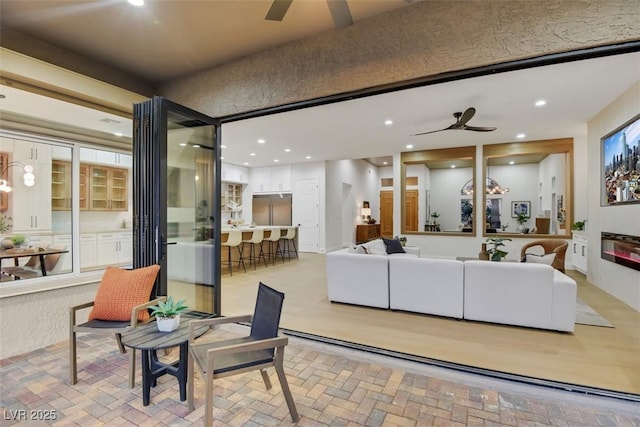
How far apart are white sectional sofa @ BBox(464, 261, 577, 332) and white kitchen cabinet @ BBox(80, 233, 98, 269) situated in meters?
5.18

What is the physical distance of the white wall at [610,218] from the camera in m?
3.82

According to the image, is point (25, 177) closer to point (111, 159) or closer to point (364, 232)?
point (111, 159)

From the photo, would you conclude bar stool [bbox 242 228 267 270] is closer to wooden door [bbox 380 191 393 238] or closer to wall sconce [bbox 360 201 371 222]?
wall sconce [bbox 360 201 371 222]

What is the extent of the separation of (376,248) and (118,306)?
3.46 metres

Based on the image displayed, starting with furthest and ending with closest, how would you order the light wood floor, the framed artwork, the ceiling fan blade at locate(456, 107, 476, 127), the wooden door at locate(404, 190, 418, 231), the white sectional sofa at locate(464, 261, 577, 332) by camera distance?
the wooden door at locate(404, 190, 418, 231), the framed artwork, the ceiling fan blade at locate(456, 107, 476, 127), the white sectional sofa at locate(464, 261, 577, 332), the light wood floor

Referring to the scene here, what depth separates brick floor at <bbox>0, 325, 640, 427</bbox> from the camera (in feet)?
6.02

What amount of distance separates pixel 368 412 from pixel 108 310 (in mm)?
2138

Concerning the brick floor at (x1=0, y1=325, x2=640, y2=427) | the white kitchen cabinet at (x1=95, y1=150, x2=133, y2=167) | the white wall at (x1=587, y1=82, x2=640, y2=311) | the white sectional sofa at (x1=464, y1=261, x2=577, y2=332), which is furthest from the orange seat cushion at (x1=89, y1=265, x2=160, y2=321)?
the white wall at (x1=587, y1=82, x2=640, y2=311)

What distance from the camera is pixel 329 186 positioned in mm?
9172

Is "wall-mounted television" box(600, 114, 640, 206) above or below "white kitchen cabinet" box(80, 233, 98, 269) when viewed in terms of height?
above

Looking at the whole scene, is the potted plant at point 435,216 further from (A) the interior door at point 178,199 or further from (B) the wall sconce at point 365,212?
(A) the interior door at point 178,199

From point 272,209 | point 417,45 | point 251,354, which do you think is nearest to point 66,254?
point 251,354

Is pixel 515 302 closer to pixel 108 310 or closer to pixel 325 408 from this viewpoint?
pixel 325 408

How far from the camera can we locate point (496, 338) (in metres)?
2.97
